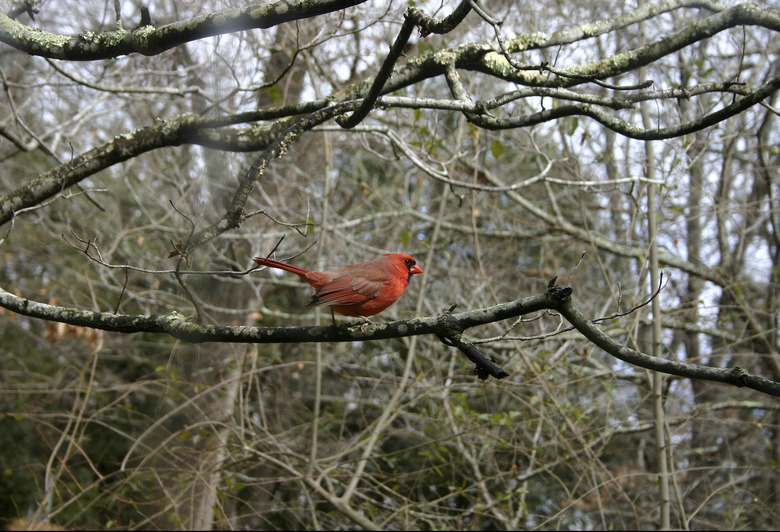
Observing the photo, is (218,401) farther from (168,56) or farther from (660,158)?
(660,158)

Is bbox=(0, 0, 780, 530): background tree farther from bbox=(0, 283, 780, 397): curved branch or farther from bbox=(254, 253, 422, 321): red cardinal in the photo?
bbox=(254, 253, 422, 321): red cardinal

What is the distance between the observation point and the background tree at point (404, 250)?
10.8 ft

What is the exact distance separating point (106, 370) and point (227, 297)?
2023 mm

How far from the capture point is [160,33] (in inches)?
103

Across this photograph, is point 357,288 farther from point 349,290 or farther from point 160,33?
point 160,33

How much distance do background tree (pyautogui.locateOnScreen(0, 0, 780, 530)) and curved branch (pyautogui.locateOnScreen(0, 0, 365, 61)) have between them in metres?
0.01

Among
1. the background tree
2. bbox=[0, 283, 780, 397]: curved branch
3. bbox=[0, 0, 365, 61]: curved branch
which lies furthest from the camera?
the background tree

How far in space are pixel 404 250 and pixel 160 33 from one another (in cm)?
461

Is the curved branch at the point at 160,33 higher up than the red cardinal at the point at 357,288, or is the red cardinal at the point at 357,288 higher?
the curved branch at the point at 160,33

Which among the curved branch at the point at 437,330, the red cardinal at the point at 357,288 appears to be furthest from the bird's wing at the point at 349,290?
the curved branch at the point at 437,330

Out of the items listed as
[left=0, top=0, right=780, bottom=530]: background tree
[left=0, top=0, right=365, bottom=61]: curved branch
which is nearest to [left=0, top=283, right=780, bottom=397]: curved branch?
[left=0, top=0, right=780, bottom=530]: background tree

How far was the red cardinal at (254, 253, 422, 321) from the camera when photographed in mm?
3342

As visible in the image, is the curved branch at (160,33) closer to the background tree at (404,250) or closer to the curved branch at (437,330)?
the background tree at (404,250)

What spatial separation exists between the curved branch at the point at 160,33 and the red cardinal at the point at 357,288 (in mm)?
1183
